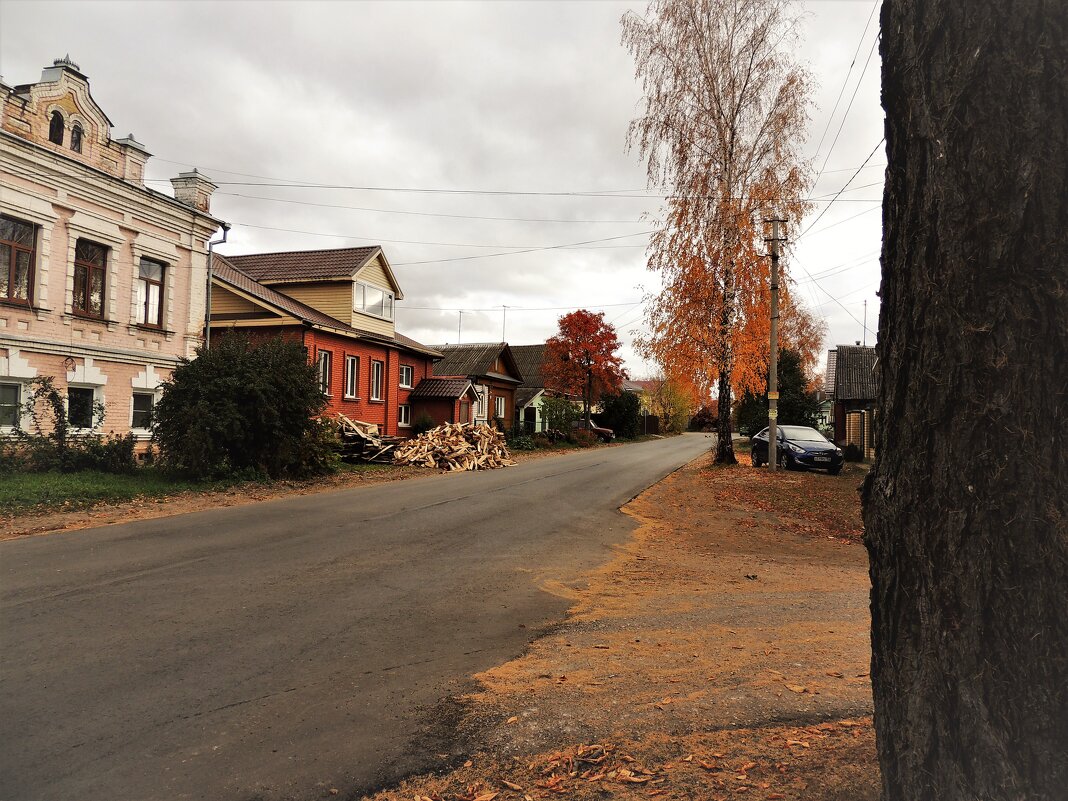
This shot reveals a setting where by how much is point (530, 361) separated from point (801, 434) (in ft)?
142

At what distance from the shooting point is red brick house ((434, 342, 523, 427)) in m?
42.6

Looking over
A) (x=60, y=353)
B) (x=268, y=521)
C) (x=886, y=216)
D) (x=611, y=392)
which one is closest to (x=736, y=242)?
(x=268, y=521)

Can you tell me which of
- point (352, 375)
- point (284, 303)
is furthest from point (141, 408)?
point (352, 375)

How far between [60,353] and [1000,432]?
1992cm

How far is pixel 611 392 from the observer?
5491 cm

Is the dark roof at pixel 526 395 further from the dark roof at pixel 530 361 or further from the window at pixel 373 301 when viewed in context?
the window at pixel 373 301

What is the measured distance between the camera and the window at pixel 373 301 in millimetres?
31344

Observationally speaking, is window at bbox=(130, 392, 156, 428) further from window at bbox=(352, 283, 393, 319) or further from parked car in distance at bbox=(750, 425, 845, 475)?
parked car in distance at bbox=(750, 425, 845, 475)

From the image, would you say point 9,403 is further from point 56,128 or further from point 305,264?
point 305,264

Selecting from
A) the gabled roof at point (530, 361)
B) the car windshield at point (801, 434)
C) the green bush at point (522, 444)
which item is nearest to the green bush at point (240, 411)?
the car windshield at point (801, 434)

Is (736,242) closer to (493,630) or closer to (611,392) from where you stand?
(493,630)

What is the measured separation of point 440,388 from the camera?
118 ft

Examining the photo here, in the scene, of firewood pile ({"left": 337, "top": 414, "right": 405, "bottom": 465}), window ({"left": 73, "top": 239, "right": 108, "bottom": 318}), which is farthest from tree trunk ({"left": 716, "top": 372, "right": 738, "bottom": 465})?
window ({"left": 73, "top": 239, "right": 108, "bottom": 318})

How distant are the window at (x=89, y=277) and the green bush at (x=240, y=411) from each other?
10.9 ft
